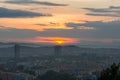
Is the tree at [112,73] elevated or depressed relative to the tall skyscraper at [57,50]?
elevated

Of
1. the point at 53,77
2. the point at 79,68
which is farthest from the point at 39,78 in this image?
the point at 79,68

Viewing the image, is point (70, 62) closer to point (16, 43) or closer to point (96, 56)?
point (96, 56)

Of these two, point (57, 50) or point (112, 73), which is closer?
point (112, 73)

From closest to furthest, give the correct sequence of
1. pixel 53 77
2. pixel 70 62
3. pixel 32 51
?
pixel 53 77
pixel 70 62
pixel 32 51

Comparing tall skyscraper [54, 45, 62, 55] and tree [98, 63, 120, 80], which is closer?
tree [98, 63, 120, 80]

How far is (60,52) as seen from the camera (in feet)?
338

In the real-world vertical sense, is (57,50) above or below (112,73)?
below

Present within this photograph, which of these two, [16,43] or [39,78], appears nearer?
Answer: [39,78]

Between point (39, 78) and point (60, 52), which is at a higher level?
point (39, 78)

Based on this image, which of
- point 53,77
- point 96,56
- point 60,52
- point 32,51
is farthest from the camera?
point 32,51

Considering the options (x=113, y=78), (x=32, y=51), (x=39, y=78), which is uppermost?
(x=113, y=78)

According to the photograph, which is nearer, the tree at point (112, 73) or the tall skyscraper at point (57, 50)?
the tree at point (112, 73)

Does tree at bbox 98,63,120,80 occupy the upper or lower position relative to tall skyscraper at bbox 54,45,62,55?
upper

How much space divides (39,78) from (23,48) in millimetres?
57855
